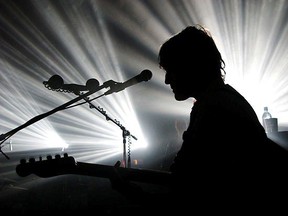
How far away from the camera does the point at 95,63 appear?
8312 millimetres

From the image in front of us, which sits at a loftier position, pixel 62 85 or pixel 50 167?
pixel 62 85

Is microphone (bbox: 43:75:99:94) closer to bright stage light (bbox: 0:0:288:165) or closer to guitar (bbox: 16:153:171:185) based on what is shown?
guitar (bbox: 16:153:171:185)

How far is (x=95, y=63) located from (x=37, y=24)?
1997 millimetres

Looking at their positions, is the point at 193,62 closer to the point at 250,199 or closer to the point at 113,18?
the point at 250,199

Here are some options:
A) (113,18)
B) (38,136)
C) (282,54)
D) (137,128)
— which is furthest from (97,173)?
(38,136)

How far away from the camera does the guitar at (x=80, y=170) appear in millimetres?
1938

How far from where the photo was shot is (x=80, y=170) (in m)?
1.96

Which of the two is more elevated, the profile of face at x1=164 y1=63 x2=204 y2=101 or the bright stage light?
the bright stage light

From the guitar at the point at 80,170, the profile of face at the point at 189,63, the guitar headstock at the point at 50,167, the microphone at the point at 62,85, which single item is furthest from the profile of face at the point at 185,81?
the microphone at the point at 62,85

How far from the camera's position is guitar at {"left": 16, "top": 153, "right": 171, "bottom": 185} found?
1938 millimetres

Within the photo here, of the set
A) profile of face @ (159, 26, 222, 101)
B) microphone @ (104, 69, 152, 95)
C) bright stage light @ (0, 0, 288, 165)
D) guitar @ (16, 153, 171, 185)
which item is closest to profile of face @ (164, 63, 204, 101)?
profile of face @ (159, 26, 222, 101)

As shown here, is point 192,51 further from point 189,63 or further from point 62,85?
point 62,85

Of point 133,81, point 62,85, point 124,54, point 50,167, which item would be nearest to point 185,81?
point 133,81

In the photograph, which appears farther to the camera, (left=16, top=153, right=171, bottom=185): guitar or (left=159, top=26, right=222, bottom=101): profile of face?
(left=16, top=153, right=171, bottom=185): guitar
